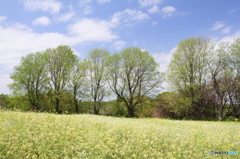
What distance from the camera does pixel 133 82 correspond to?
106ft

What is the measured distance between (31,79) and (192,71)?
110 ft

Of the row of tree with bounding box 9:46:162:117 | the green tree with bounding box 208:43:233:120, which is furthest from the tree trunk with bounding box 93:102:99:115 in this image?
the green tree with bounding box 208:43:233:120

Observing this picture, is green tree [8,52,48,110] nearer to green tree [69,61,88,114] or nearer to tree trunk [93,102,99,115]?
green tree [69,61,88,114]

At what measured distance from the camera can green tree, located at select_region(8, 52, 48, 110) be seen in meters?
35.6

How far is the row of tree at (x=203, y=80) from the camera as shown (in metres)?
28.8

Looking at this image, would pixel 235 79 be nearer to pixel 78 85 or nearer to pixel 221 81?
pixel 221 81

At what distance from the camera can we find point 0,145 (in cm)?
540

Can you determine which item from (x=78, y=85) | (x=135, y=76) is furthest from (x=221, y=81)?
(x=78, y=85)

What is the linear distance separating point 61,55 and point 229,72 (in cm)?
3324

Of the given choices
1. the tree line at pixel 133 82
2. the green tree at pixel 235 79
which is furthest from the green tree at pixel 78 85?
the green tree at pixel 235 79

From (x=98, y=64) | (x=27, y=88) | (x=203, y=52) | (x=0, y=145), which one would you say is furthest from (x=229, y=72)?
(x=27, y=88)

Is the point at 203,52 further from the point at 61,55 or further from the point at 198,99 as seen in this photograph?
the point at 61,55

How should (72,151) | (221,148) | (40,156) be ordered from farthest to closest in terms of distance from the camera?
(221,148)
(72,151)
(40,156)

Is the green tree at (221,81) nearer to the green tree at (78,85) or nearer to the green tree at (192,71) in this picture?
the green tree at (192,71)
